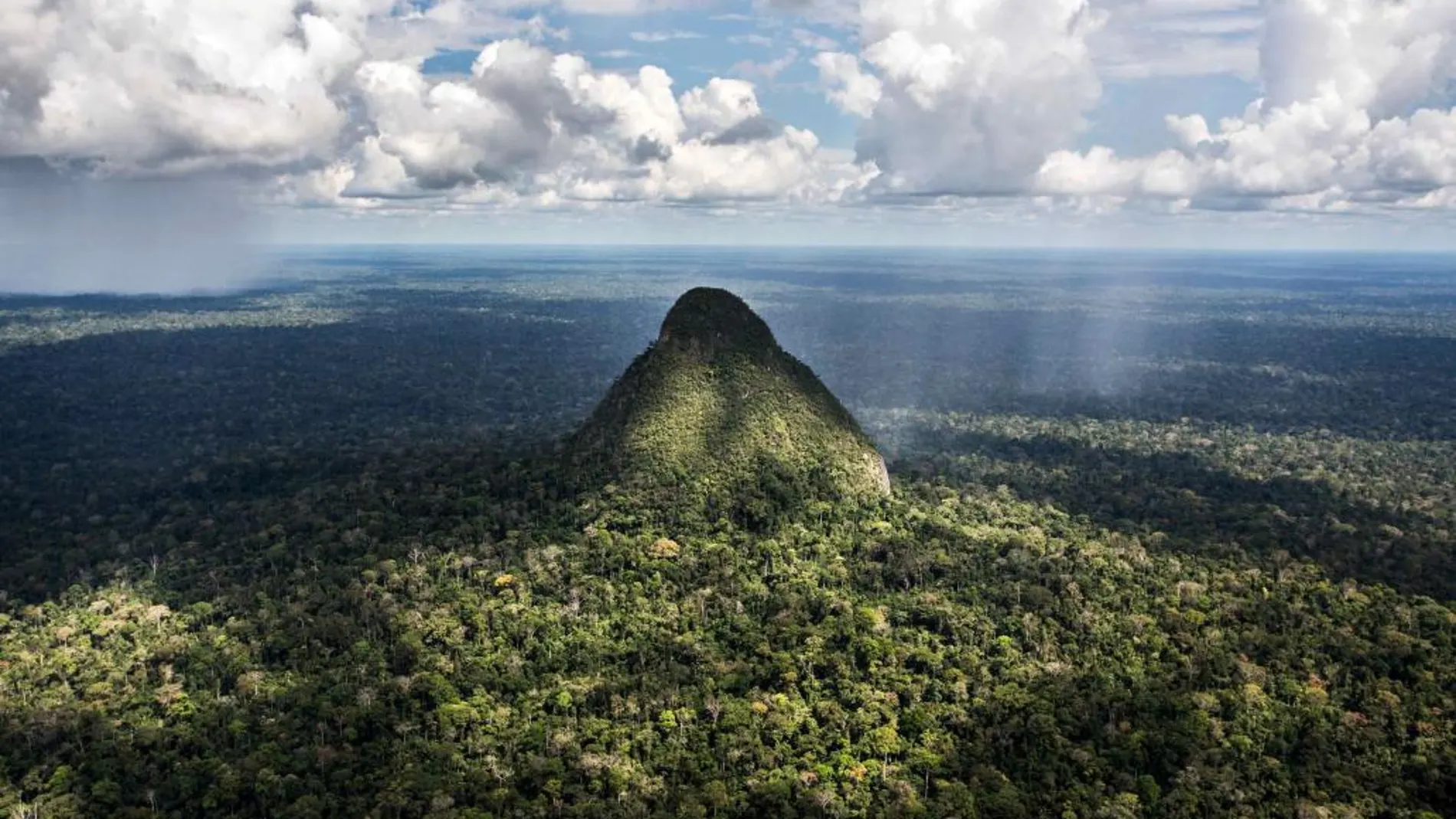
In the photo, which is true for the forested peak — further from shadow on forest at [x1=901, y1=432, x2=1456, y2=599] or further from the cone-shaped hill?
shadow on forest at [x1=901, y1=432, x2=1456, y2=599]

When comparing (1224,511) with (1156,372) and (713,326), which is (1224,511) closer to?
(713,326)

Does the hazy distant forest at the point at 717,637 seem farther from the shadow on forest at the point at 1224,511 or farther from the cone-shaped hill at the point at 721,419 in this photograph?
the cone-shaped hill at the point at 721,419

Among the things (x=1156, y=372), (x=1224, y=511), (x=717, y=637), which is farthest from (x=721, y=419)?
(x=1156, y=372)

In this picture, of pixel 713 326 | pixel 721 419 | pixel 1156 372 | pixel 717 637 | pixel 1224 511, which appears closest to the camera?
pixel 717 637

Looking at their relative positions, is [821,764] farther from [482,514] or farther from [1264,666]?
[482,514]

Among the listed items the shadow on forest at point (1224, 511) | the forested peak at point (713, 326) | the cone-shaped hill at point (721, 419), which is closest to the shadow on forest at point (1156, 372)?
the shadow on forest at point (1224, 511)

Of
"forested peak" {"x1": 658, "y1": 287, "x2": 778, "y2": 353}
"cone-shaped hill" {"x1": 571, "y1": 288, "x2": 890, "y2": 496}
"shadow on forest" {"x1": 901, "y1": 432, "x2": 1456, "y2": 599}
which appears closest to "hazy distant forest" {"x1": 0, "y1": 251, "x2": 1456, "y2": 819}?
"shadow on forest" {"x1": 901, "y1": 432, "x2": 1456, "y2": 599}

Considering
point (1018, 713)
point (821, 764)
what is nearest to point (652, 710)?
point (821, 764)
